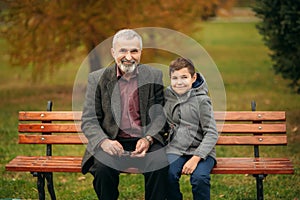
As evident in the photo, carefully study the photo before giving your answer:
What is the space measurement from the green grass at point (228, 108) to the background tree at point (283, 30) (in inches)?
33.8

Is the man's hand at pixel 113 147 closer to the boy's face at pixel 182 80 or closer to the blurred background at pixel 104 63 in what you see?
the boy's face at pixel 182 80

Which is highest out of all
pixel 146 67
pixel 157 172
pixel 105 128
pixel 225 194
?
pixel 146 67

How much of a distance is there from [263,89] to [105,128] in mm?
8752

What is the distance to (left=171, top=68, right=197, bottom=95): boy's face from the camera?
537 centimetres

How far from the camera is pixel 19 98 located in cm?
1320

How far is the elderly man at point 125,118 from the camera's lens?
210 inches

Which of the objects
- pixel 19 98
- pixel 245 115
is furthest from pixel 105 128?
pixel 19 98

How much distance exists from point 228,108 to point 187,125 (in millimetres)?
5969

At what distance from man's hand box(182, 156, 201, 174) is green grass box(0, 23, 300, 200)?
1.30 metres

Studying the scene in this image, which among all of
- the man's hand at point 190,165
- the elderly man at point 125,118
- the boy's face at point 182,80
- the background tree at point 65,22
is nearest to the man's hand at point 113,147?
the elderly man at point 125,118

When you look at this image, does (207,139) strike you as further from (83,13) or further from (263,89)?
(263,89)

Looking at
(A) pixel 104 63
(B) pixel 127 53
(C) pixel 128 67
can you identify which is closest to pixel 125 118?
(C) pixel 128 67

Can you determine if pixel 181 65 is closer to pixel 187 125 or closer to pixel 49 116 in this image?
pixel 187 125

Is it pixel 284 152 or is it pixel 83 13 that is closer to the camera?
pixel 284 152
